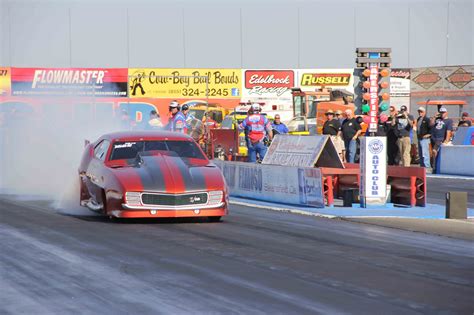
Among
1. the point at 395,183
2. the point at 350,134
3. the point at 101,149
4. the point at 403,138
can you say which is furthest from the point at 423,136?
the point at 101,149

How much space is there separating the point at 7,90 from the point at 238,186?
26.8m

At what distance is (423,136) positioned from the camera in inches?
1129

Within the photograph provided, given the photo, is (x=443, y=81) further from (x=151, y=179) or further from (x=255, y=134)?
(x=151, y=179)

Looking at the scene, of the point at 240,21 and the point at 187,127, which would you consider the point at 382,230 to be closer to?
the point at 187,127

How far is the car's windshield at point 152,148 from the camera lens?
15242 mm

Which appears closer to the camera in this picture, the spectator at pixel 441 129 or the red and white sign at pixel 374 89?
the red and white sign at pixel 374 89

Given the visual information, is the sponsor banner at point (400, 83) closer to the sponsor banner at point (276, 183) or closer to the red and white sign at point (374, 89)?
the sponsor banner at point (276, 183)

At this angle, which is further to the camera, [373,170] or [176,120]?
[176,120]

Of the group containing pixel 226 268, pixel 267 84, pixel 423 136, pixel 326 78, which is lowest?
pixel 226 268

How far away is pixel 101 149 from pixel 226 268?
632 cm

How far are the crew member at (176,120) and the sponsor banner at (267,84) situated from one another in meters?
27.7

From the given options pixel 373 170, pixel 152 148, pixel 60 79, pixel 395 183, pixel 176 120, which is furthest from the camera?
pixel 60 79

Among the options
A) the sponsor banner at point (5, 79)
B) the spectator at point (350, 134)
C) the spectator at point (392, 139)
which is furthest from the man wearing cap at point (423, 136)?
the sponsor banner at point (5, 79)

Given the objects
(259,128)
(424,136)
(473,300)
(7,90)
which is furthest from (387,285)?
(7,90)
